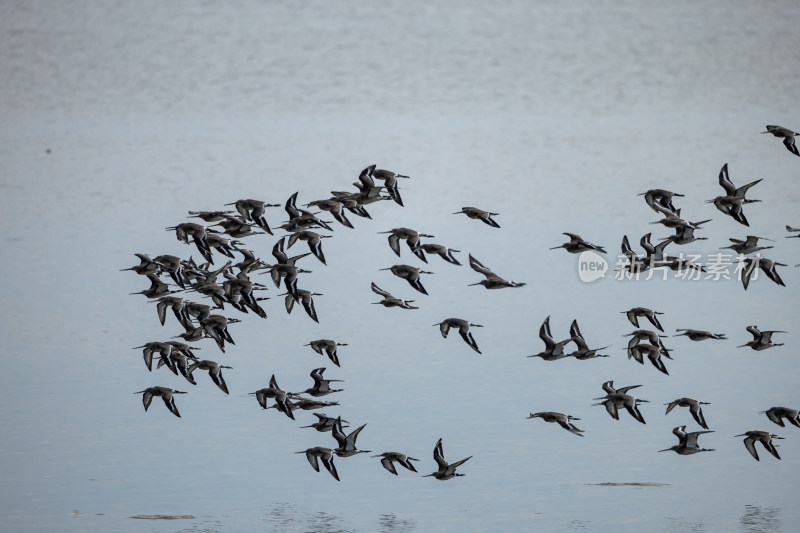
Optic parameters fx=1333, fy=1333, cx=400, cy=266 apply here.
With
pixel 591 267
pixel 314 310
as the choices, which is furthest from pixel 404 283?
pixel 314 310

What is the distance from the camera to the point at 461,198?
120 ft

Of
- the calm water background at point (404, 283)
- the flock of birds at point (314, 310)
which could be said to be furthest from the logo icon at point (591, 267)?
the flock of birds at point (314, 310)

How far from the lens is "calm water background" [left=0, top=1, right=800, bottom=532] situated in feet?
59.2

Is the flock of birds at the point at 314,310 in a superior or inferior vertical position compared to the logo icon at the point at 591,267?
inferior

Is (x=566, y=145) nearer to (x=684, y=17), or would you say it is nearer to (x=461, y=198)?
(x=461, y=198)

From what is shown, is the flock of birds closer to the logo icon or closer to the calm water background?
the calm water background

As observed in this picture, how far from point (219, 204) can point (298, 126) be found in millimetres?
16332

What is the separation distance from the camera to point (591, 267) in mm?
28219

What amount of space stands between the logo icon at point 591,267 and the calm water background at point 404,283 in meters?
0.30

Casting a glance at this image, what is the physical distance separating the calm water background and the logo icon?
0.98ft

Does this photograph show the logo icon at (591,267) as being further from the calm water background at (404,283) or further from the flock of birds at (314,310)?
the flock of birds at (314,310)

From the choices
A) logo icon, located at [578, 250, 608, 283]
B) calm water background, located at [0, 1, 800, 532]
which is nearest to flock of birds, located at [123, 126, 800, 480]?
calm water background, located at [0, 1, 800, 532]

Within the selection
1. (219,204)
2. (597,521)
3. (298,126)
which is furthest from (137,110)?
(597,521)

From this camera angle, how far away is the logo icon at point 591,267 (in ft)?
90.5
